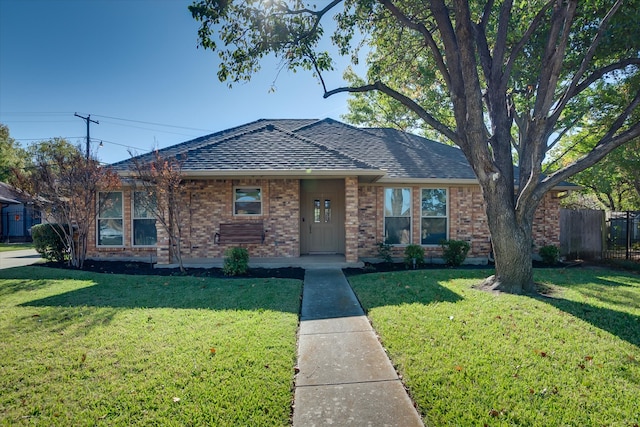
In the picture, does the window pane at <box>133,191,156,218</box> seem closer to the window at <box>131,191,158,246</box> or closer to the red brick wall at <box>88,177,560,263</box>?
the window at <box>131,191,158,246</box>

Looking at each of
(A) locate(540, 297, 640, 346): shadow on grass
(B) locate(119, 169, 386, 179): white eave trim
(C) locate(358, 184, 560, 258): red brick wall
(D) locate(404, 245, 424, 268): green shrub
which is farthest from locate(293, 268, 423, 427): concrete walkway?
(C) locate(358, 184, 560, 258): red brick wall

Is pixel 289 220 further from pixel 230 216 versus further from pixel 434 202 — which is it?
pixel 434 202

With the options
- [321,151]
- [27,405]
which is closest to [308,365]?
[27,405]

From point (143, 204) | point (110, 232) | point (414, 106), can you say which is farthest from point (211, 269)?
point (414, 106)

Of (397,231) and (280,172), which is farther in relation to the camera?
(397,231)

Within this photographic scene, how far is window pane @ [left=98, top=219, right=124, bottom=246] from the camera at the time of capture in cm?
1098

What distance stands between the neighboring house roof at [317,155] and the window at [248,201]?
3.63 feet

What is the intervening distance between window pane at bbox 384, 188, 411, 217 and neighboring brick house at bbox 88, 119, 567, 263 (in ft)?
0.11

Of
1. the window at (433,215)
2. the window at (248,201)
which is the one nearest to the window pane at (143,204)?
the window at (248,201)

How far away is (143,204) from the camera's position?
10016 millimetres

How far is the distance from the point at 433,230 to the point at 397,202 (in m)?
Result: 1.62

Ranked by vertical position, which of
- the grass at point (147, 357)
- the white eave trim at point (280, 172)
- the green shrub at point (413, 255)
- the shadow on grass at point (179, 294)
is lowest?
the grass at point (147, 357)

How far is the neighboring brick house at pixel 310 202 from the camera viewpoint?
951 centimetres

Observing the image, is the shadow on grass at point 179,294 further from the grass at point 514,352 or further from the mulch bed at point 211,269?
the grass at point 514,352
